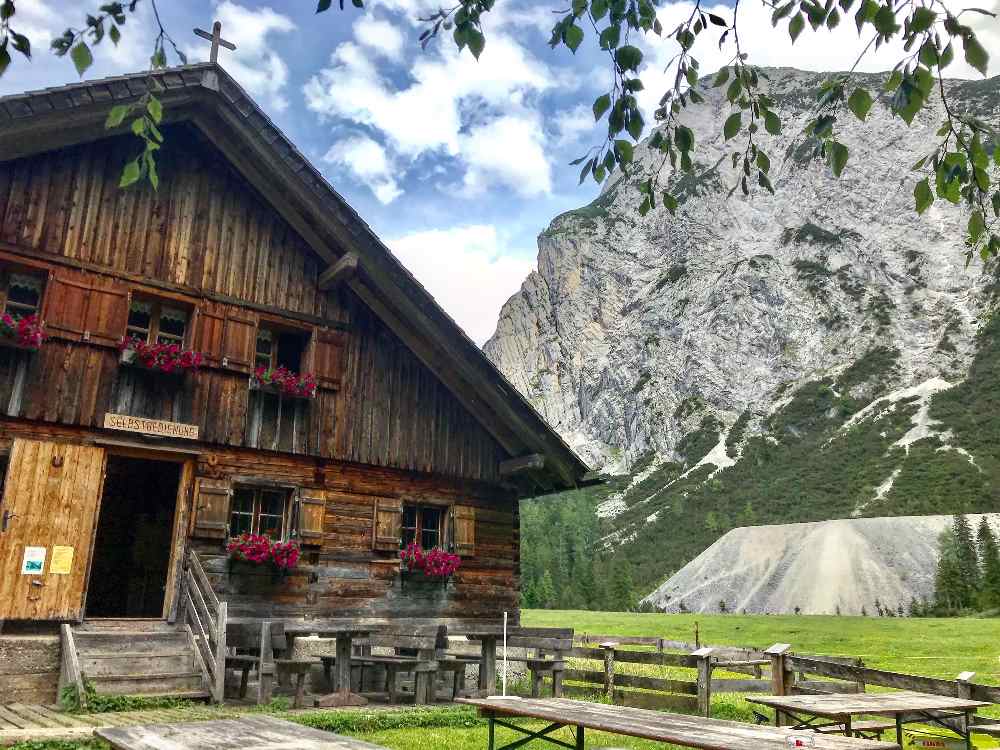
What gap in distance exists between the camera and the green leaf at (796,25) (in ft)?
11.5

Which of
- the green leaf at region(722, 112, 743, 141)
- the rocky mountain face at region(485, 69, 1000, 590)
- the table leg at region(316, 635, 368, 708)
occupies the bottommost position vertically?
the table leg at region(316, 635, 368, 708)

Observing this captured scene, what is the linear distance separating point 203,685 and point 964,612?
198 ft

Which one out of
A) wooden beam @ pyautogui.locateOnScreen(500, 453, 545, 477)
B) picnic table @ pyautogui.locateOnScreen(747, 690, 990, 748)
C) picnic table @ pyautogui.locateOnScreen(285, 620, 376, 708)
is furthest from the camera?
wooden beam @ pyautogui.locateOnScreen(500, 453, 545, 477)

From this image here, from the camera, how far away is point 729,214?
498 ft

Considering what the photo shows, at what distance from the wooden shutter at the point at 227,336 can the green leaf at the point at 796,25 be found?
10.9 meters

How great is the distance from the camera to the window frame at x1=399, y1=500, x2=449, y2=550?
48.3 ft

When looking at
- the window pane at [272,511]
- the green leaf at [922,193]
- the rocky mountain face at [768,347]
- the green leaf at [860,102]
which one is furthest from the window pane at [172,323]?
the rocky mountain face at [768,347]

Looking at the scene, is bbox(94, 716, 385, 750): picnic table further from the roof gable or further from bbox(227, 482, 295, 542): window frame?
the roof gable

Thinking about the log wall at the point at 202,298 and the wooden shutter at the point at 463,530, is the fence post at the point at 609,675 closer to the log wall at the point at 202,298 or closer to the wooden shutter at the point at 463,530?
the wooden shutter at the point at 463,530

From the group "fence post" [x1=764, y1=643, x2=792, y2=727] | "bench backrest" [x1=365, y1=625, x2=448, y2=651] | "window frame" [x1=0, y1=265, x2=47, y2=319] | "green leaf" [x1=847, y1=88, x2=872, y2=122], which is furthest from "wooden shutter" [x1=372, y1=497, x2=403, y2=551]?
"green leaf" [x1=847, y1=88, x2=872, y2=122]

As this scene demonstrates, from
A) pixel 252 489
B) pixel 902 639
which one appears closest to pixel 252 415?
pixel 252 489

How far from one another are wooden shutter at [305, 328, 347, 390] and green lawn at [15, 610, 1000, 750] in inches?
229

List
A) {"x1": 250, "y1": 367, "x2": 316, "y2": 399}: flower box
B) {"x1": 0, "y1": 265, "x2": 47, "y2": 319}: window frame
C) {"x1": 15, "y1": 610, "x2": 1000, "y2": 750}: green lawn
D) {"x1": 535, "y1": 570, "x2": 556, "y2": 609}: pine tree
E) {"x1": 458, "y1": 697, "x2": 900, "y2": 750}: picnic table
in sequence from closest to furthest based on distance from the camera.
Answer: {"x1": 458, "y1": 697, "x2": 900, "y2": 750}: picnic table
{"x1": 15, "y1": 610, "x2": 1000, "y2": 750}: green lawn
{"x1": 0, "y1": 265, "x2": 47, "y2": 319}: window frame
{"x1": 250, "y1": 367, "x2": 316, "y2": 399}: flower box
{"x1": 535, "y1": 570, "x2": 556, "y2": 609}: pine tree

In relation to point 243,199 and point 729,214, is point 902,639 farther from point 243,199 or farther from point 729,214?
point 729,214
